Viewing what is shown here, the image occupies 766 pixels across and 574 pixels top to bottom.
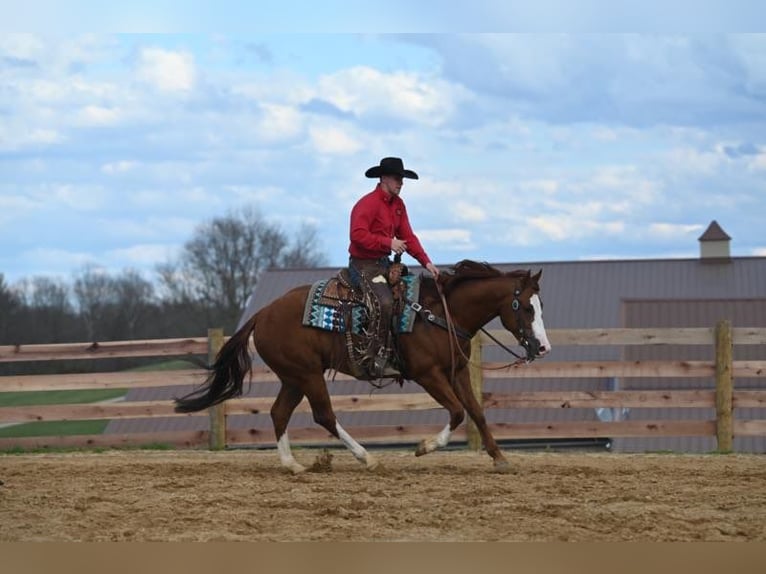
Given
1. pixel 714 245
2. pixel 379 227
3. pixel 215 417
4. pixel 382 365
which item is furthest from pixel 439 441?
pixel 714 245

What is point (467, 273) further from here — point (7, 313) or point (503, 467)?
point (7, 313)

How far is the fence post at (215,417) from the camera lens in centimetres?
1205

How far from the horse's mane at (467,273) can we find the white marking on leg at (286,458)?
1.86 meters

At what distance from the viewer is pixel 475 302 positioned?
897 centimetres

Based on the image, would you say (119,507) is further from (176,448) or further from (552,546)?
(176,448)

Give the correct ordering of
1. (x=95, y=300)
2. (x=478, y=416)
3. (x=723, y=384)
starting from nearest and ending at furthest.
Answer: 1. (x=478, y=416)
2. (x=723, y=384)
3. (x=95, y=300)

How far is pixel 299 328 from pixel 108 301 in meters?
52.2

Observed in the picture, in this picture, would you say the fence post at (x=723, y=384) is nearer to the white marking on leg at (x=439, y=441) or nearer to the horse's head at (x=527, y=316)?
the horse's head at (x=527, y=316)

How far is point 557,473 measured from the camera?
8.73 meters

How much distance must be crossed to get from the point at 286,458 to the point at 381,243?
1.96 m

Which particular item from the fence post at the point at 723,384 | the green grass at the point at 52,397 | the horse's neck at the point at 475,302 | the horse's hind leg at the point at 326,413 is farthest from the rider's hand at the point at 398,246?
the green grass at the point at 52,397

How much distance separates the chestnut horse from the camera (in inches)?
344

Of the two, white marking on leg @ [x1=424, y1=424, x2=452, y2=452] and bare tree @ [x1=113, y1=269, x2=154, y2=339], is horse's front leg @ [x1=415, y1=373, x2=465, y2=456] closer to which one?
white marking on leg @ [x1=424, y1=424, x2=452, y2=452]

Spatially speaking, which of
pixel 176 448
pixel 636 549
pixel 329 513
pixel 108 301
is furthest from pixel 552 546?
pixel 108 301
